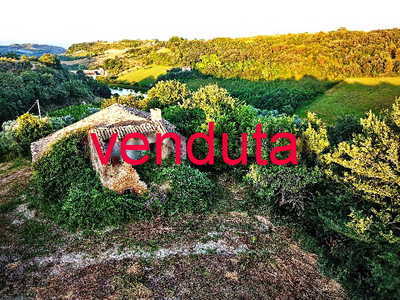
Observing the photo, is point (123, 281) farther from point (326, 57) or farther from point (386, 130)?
point (326, 57)

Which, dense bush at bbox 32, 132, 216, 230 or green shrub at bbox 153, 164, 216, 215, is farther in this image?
green shrub at bbox 153, 164, 216, 215

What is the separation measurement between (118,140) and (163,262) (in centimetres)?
1133

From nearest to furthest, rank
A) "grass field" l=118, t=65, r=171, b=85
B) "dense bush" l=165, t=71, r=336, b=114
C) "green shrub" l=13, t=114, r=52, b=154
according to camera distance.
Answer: "green shrub" l=13, t=114, r=52, b=154 < "dense bush" l=165, t=71, r=336, b=114 < "grass field" l=118, t=65, r=171, b=85

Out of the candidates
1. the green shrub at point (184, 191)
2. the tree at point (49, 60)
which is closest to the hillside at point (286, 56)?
Result: the tree at point (49, 60)

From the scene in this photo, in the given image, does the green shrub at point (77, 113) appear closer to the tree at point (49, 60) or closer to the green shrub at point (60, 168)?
the green shrub at point (60, 168)

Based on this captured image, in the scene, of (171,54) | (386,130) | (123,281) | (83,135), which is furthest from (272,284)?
(171,54)

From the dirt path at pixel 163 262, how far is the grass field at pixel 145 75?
316 feet

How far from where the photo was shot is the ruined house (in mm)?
20578

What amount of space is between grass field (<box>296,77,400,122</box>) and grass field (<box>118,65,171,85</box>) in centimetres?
6644

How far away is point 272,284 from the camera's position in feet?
46.7

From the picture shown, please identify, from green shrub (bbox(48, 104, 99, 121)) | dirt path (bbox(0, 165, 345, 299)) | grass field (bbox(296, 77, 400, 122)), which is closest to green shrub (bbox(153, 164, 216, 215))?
dirt path (bbox(0, 165, 345, 299))

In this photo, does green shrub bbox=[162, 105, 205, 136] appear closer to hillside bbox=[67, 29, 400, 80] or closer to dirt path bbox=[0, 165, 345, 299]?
dirt path bbox=[0, 165, 345, 299]

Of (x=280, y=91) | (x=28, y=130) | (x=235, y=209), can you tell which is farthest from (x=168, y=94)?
(x=280, y=91)

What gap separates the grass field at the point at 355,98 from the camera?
5206cm
